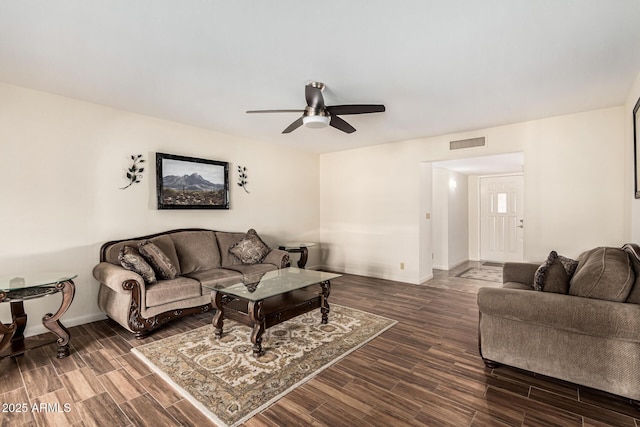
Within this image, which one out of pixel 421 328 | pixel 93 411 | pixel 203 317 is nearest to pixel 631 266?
pixel 421 328

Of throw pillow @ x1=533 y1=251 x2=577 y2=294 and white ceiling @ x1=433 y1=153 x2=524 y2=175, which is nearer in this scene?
throw pillow @ x1=533 y1=251 x2=577 y2=294

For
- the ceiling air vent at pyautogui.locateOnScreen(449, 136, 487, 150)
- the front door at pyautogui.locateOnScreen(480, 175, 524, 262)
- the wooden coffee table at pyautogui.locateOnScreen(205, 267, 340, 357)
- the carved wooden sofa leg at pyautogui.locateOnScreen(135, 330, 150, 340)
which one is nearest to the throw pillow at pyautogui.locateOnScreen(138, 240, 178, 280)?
the carved wooden sofa leg at pyautogui.locateOnScreen(135, 330, 150, 340)

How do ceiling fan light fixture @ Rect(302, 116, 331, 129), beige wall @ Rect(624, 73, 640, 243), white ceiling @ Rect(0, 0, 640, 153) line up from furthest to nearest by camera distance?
ceiling fan light fixture @ Rect(302, 116, 331, 129), beige wall @ Rect(624, 73, 640, 243), white ceiling @ Rect(0, 0, 640, 153)

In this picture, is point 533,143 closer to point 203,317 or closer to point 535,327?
point 535,327

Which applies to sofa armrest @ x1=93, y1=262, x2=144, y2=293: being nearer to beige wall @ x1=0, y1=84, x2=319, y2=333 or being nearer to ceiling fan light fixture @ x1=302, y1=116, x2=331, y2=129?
beige wall @ x1=0, y1=84, x2=319, y2=333

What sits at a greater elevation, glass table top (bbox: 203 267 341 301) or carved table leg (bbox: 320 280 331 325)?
glass table top (bbox: 203 267 341 301)

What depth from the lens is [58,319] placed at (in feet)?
8.92

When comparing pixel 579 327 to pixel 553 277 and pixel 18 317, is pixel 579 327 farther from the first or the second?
pixel 18 317

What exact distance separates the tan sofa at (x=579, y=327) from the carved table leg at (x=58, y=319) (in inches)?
140

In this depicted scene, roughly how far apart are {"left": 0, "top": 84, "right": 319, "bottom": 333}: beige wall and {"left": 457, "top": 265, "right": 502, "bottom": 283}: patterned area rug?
4.86 meters

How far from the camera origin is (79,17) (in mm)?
1950

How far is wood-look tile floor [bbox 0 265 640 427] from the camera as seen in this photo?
1.89m

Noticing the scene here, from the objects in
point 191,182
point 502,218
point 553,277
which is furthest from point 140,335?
point 502,218

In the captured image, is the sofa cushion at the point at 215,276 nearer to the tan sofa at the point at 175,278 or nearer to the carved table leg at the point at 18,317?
the tan sofa at the point at 175,278
